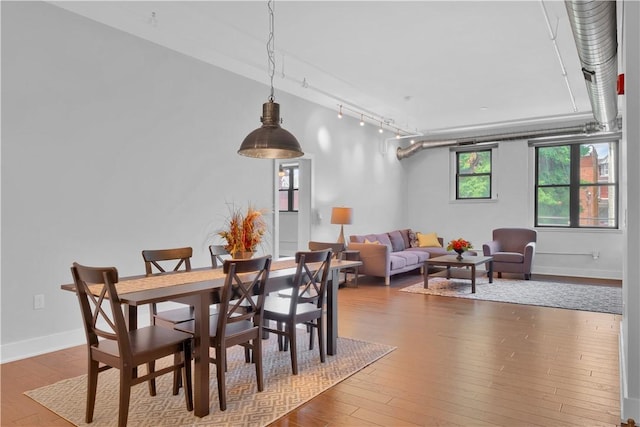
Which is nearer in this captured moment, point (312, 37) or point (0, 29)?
point (0, 29)

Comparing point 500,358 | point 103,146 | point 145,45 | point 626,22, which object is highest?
point 145,45

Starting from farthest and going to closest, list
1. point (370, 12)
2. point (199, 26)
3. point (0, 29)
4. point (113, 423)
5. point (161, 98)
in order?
point (161, 98) < point (199, 26) < point (370, 12) < point (0, 29) < point (113, 423)

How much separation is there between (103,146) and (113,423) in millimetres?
2787

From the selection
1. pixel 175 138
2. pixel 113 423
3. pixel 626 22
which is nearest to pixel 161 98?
pixel 175 138

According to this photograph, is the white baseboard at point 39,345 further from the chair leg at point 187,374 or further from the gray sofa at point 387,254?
the gray sofa at point 387,254

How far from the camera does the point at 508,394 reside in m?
2.86

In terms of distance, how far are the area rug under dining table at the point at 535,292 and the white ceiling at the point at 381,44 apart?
121 inches

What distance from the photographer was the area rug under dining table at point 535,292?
225 inches

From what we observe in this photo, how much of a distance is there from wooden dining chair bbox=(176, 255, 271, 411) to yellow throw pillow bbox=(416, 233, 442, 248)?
6723 mm

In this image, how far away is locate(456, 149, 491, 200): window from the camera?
9602mm

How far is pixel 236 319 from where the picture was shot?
2.71 m

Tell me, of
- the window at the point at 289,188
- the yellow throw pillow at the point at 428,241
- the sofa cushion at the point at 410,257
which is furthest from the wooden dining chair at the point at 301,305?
the window at the point at 289,188

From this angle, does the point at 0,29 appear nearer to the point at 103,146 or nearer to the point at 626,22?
the point at 103,146

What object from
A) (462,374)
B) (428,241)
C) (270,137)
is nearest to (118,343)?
(270,137)
